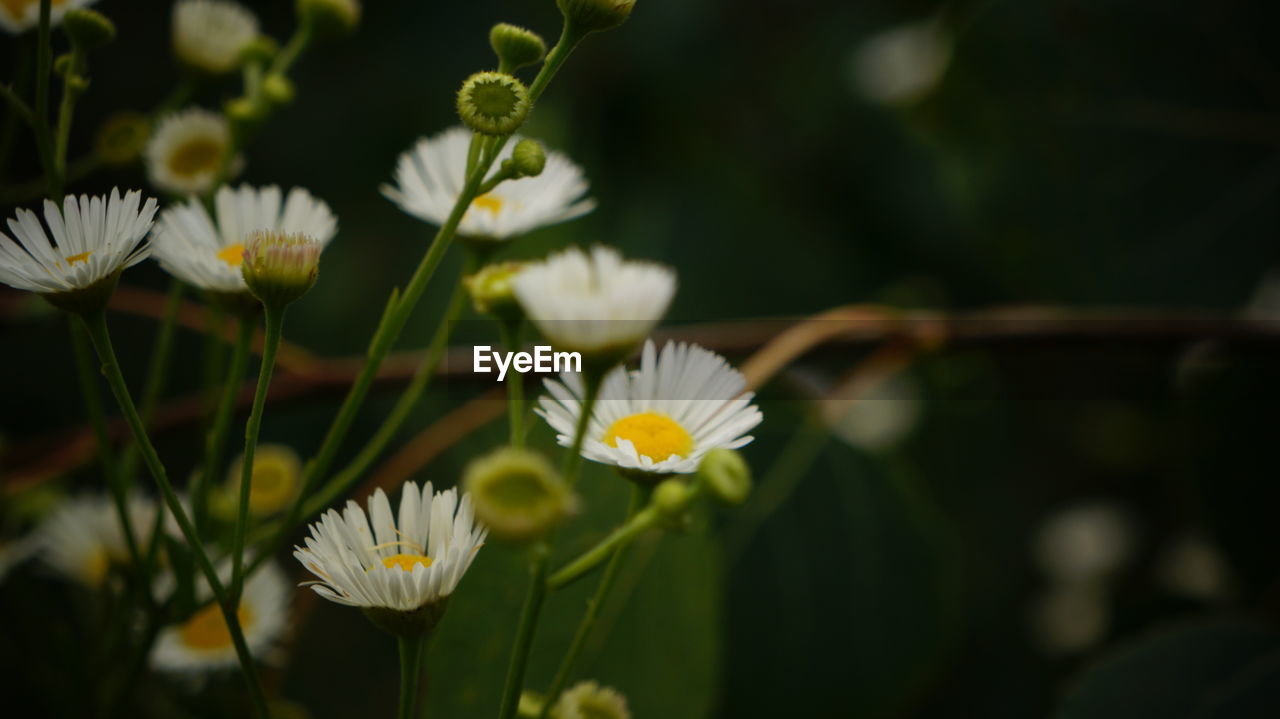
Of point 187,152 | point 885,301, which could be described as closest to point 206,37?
point 187,152

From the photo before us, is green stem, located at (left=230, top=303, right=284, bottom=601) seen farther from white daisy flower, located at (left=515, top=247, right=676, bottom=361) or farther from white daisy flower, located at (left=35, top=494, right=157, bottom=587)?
white daisy flower, located at (left=35, top=494, right=157, bottom=587)

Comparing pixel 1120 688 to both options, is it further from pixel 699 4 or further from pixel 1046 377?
pixel 699 4

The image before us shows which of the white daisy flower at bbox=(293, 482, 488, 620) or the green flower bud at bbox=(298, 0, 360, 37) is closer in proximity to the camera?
the white daisy flower at bbox=(293, 482, 488, 620)

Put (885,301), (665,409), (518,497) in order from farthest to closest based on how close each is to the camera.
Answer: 1. (885,301)
2. (665,409)
3. (518,497)

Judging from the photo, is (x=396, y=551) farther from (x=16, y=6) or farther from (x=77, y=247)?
(x=16, y=6)

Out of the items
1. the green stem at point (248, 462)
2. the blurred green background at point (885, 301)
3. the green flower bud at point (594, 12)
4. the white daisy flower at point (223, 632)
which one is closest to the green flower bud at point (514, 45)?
the green flower bud at point (594, 12)

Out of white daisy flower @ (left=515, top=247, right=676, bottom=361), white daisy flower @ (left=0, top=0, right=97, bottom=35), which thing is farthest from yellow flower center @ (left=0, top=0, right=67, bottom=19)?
white daisy flower @ (left=515, top=247, right=676, bottom=361)
